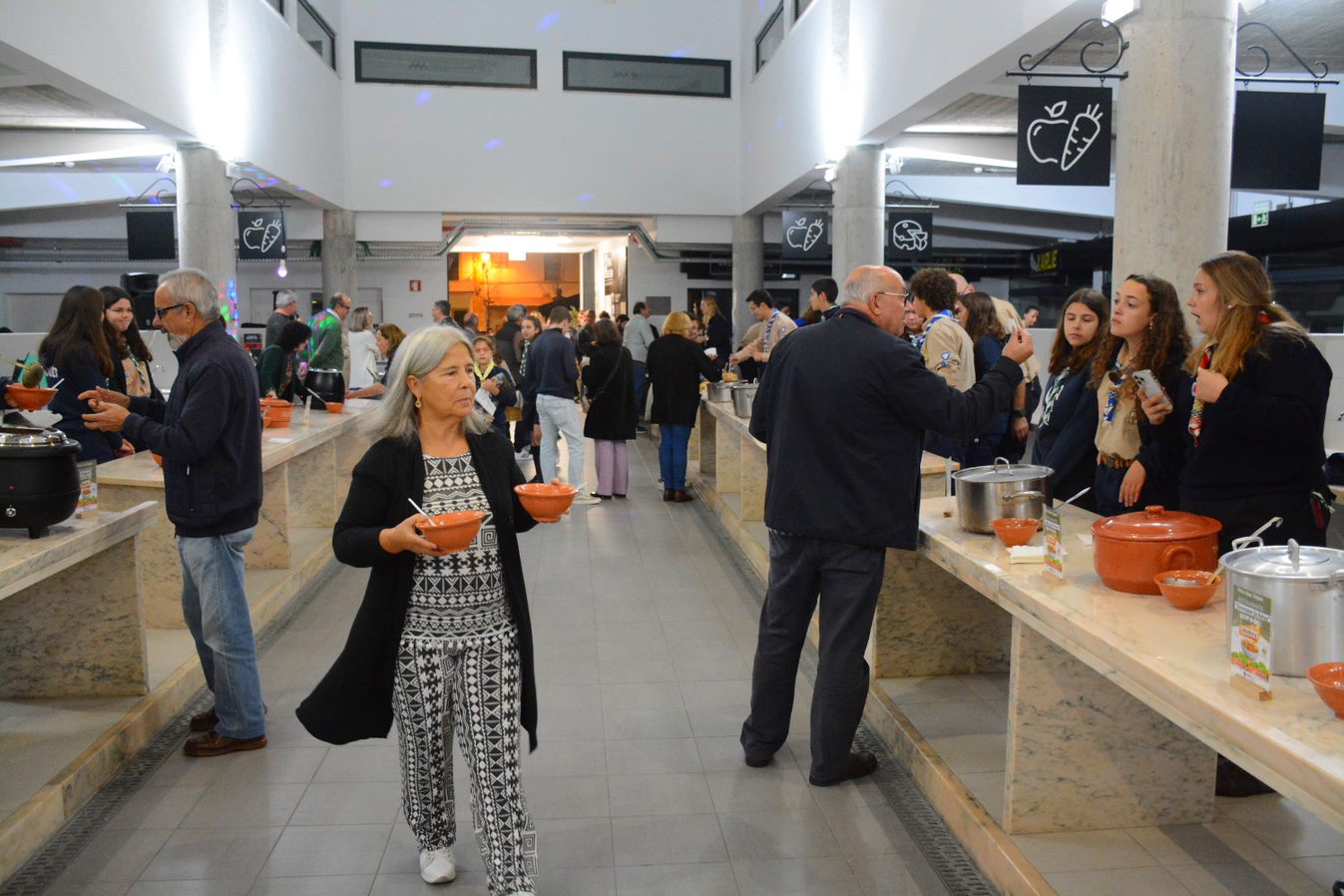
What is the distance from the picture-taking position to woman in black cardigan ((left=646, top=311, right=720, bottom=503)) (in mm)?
9406

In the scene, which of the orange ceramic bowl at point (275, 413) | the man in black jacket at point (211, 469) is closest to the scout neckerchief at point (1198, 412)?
the man in black jacket at point (211, 469)

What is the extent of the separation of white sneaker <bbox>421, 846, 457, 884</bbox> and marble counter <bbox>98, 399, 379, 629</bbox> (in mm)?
1195

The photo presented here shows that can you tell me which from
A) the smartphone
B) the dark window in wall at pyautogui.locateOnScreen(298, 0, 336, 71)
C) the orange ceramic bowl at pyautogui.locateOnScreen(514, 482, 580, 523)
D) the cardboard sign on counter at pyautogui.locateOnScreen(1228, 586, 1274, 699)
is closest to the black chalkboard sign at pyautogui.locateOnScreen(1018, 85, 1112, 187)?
the smartphone

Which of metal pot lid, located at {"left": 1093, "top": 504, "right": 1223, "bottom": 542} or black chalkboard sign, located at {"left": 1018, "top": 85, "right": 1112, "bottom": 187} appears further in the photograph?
black chalkboard sign, located at {"left": 1018, "top": 85, "right": 1112, "bottom": 187}

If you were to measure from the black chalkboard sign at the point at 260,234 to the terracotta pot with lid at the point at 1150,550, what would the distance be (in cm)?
1262

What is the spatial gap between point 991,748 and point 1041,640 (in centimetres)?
86

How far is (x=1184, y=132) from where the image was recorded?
504 centimetres

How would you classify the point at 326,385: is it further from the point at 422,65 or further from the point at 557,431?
the point at 422,65

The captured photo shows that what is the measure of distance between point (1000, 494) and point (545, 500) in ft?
4.84

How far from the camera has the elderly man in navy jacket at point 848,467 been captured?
339 centimetres

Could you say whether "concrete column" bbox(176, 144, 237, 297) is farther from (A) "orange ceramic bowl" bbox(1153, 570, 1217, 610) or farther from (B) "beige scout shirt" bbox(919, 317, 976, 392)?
(A) "orange ceramic bowl" bbox(1153, 570, 1217, 610)

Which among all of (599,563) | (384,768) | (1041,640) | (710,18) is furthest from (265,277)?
(1041,640)

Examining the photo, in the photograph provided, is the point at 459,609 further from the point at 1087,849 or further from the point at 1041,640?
the point at 1087,849

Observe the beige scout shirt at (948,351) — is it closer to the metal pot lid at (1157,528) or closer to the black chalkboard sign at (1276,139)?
the black chalkboard sign at (1276,139)
